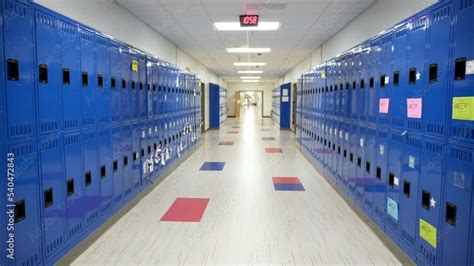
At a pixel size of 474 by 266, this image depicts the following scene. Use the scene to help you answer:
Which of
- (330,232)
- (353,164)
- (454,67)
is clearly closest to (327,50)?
(353,164)

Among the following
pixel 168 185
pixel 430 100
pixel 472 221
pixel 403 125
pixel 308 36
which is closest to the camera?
pixel 472 221

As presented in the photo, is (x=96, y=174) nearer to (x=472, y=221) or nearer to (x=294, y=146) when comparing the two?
(x=472, y=221)

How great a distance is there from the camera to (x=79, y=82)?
130 inches

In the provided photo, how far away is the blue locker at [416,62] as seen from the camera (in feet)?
9.12

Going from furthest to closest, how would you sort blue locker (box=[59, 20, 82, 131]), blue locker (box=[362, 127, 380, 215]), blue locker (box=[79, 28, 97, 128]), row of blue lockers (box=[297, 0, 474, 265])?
blue locker (box=[362, 127, 380, 215]), blue locker (box=[79, 28, 97, 128]), blue locker (box=[59, 20, 82, 131]), row of blue lockers (box=[297, 0, 474, 265])

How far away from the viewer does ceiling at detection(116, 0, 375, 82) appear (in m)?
5.19

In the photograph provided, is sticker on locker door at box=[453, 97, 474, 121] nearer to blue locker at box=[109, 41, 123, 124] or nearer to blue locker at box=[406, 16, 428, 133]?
blue locker at box=[406, 16, 428, 133]

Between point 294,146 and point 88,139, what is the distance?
796cm

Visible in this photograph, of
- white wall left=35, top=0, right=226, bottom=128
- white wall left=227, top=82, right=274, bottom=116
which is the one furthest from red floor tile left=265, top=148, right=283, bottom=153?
white wall left=227, top=82, right=274, bottom=116

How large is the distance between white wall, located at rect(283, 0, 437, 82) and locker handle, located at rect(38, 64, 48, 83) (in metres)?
3.56

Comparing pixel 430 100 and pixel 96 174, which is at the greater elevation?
pixel 430 100

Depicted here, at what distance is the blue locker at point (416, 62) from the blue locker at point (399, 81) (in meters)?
0.08

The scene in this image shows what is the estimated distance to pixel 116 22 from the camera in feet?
16.8

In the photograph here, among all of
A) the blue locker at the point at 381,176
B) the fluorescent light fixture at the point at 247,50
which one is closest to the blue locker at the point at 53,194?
the blue locker at the point at 381,176
